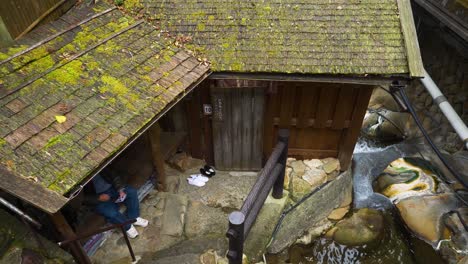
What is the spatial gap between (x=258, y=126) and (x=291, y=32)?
8.21 feet

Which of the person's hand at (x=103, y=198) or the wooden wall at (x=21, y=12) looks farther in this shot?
the person's hand at (x=103, y=198)

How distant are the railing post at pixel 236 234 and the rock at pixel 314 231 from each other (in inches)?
129

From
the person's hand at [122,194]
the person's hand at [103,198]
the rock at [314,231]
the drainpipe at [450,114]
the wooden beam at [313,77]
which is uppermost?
the wooden beam at [313,77]

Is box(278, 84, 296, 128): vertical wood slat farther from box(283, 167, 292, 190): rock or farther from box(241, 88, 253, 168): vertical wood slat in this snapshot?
box(283, 167, 292, 190): rock

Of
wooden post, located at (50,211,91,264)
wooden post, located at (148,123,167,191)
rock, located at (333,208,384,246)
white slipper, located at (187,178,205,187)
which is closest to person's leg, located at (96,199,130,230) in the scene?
wooden post, located at (50,211,91,264)

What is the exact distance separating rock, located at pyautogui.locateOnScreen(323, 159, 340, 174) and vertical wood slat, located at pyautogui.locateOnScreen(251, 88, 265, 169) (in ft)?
5.90

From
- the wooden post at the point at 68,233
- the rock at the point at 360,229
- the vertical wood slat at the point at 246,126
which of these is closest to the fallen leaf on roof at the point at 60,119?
the wooden post at the point at 68,233

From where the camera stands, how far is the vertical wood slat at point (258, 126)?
7.63m

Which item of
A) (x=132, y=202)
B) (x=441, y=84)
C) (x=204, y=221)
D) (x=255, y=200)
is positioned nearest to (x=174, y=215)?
(x=204, y=221)

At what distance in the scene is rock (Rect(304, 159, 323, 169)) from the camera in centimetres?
879

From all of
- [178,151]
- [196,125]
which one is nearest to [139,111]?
[196,125]

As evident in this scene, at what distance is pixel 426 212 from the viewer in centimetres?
900

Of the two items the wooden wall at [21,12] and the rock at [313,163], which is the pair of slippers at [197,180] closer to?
the rock at [313,163]

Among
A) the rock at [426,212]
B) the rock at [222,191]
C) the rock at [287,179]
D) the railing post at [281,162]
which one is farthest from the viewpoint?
the rock at [426,212]
